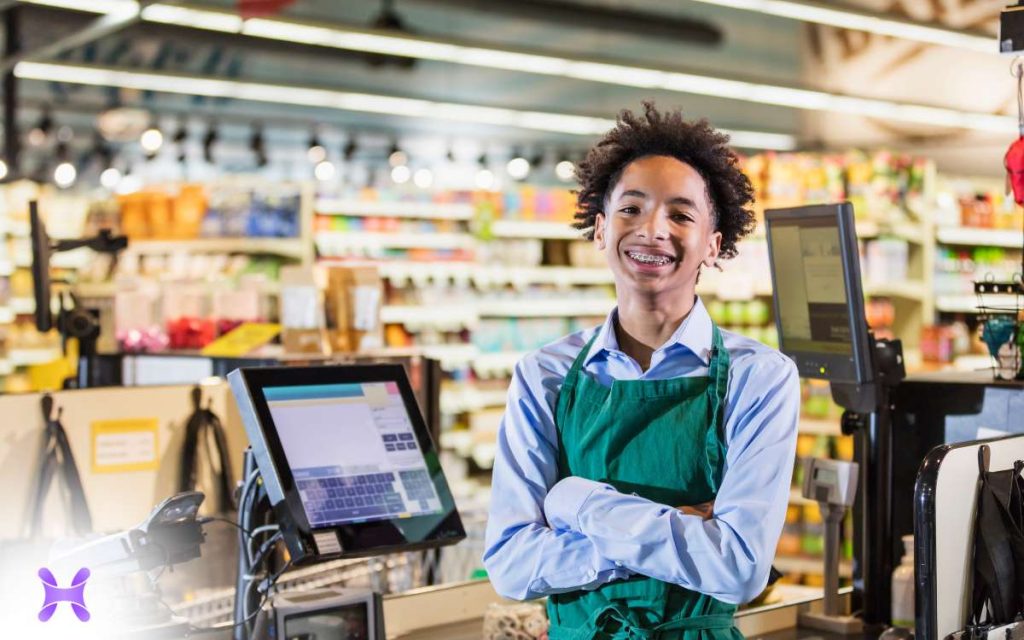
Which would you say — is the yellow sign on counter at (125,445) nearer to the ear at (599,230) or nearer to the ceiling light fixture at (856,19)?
the ear at (599,230)

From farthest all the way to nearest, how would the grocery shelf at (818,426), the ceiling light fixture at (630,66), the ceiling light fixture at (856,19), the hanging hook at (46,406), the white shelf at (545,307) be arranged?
1. the white shelf at (545,307)
2. the ceiling light fixture at (856,19)
3. the ceiling light fixture at (630,66)
4. the grocery shelf at (818,426)
5. the hanging hook at (46,406)

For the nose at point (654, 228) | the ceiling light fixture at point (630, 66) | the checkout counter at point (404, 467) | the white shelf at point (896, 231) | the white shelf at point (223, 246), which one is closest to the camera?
the nose at point (654, 228)

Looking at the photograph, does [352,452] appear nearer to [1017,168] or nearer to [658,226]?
[658,226]

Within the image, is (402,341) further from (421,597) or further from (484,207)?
(421,597)

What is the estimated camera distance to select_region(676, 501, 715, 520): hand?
1.78 metres

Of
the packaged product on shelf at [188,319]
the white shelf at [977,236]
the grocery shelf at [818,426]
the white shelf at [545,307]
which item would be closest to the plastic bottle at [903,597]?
the packaged product on shelf at [188,319]

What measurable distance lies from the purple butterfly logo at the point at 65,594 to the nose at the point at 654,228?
97cm

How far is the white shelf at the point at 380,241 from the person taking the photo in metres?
8.39

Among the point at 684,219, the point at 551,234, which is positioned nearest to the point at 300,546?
the point at 684,219

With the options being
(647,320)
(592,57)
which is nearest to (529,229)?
(592,57)

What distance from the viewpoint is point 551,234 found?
30.5 feet

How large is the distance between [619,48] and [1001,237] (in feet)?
27.6

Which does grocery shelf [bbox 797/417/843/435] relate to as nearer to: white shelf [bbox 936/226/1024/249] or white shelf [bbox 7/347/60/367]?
white shelf [bbox 936/226/1024/249]

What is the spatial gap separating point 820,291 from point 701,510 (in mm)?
1143
